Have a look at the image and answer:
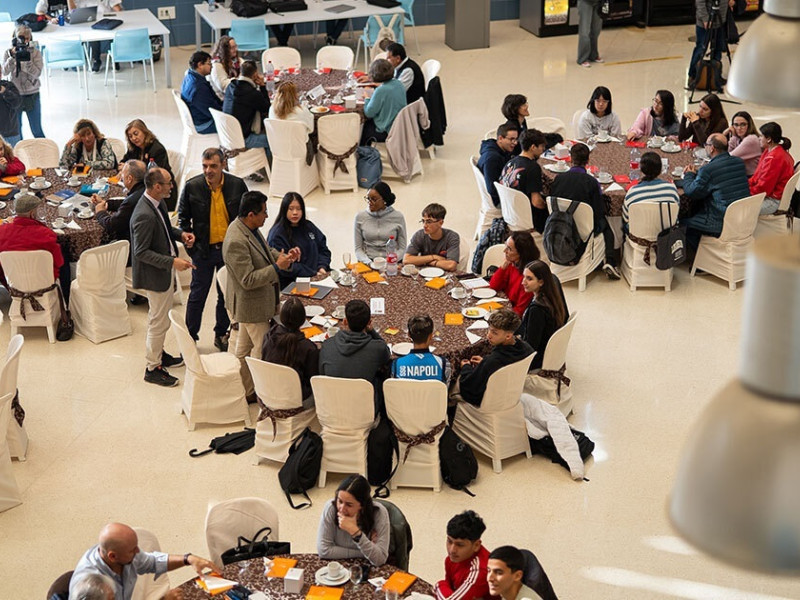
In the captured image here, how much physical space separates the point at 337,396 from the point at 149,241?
6.05 feet

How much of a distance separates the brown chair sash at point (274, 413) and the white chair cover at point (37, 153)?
14.0ft

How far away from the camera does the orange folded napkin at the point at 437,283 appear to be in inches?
274

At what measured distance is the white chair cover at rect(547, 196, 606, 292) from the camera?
26.5ft

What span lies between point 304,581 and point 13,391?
2.30 meters

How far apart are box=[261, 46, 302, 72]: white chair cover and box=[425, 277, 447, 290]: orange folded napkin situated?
18.9 ft

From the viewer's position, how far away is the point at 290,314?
6004mm

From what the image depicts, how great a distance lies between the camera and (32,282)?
7523 mm

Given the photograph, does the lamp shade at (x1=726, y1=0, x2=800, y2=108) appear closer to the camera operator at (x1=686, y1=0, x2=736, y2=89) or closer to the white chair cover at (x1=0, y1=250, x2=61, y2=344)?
the white chair cover at (x1=0, y1=250, x2=61, y2=344)

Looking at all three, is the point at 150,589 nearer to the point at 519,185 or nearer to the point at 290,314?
the point at 290,314

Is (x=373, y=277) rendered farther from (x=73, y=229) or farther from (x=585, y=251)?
(x=73, y=229)

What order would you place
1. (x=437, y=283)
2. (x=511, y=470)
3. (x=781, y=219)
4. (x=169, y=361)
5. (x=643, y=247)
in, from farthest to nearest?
(x=781, y=219) < (x=643, y=247) < (x=169, y=361) < (x=437, y=283) < (x=511, y=470)

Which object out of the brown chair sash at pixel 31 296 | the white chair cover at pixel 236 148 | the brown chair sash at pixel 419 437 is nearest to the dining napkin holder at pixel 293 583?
the brown chair sash at pixel 419 437

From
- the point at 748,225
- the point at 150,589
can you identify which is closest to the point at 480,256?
the point at 748,225

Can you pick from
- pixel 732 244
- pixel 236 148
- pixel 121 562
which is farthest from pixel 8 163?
pixel 732 244
